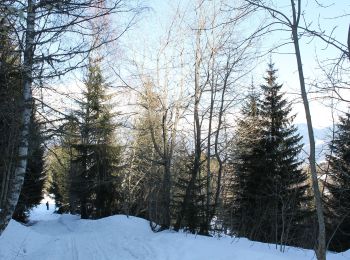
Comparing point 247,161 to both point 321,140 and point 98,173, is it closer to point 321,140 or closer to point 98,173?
point 321,140

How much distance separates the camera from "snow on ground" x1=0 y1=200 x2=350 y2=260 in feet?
37.5

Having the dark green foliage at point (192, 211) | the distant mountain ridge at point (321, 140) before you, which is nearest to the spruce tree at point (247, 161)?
the distant mountain ridge at point (321, 140)

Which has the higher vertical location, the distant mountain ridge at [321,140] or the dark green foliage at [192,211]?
the distant mountain ridge at [321,140]

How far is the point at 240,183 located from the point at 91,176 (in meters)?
12.3

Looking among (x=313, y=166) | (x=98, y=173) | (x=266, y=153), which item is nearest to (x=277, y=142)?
(x=266, y=153)

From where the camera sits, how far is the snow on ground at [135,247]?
450 inches

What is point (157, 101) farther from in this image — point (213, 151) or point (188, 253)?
point (188, 253)

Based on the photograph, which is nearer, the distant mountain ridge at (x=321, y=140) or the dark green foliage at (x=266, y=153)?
the distant mountain ridge at (x=321, y=140)

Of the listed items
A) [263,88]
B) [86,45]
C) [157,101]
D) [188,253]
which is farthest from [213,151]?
[86,45]

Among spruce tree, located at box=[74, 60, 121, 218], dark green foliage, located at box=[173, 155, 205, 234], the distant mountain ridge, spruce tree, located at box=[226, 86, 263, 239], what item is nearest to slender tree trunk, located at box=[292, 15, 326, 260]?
the distant mountain ridge

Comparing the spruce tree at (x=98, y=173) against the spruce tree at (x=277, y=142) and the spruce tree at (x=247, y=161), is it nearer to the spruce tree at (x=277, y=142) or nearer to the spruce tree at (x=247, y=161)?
the spruce tree at (x=247, y=161)

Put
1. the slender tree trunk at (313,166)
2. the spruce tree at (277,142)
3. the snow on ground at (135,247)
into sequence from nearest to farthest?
the slender tree trunk at (313,166)
the snow on ground at (135,247)
the spruce tree at (277,142)

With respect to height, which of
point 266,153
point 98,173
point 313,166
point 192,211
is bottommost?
point 192,211

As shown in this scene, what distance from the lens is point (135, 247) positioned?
568 inches
